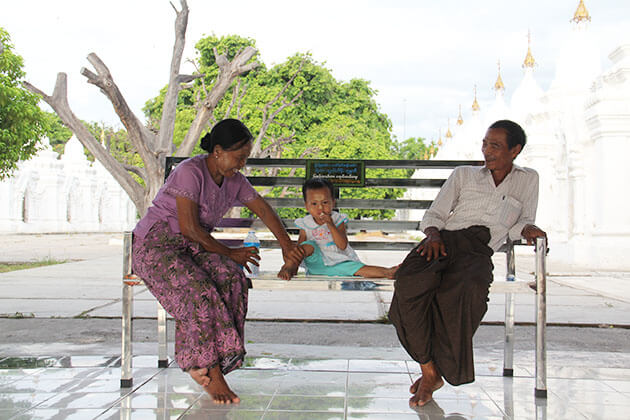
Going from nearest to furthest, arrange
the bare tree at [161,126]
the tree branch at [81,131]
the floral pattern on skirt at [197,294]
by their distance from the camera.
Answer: the floral pattern on skirt at [197,294] → the tree branch at [81,131] → the bare tree at [161,126]

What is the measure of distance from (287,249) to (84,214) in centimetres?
3726

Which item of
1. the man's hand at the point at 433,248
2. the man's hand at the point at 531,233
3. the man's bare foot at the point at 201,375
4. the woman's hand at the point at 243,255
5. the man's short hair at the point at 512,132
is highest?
the man's short hair at the point at 512,132

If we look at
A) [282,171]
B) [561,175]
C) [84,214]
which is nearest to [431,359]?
[561,175]

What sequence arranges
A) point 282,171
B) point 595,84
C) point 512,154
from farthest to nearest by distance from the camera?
point 282,171 → point 595,84 → point 512,154

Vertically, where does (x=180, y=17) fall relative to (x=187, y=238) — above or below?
above

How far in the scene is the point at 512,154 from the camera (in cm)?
348

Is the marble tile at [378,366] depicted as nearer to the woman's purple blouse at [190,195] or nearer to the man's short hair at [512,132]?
the woman's purple blouse at [190,195]

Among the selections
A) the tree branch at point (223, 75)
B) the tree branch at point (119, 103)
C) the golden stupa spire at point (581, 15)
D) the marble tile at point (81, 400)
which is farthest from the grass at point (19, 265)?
the golden stupa spire at point (581, 15)

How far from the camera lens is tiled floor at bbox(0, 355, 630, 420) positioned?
2932mm

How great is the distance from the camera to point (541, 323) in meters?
3.18

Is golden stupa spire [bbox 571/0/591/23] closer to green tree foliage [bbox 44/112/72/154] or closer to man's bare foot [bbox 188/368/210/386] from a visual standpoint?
man's bare foot [bbox 188/368/210/386]

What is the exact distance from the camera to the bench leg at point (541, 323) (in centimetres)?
316

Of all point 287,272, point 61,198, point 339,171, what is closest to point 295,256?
point 287,272

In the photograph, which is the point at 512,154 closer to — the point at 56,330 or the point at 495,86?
the point at 56,330
